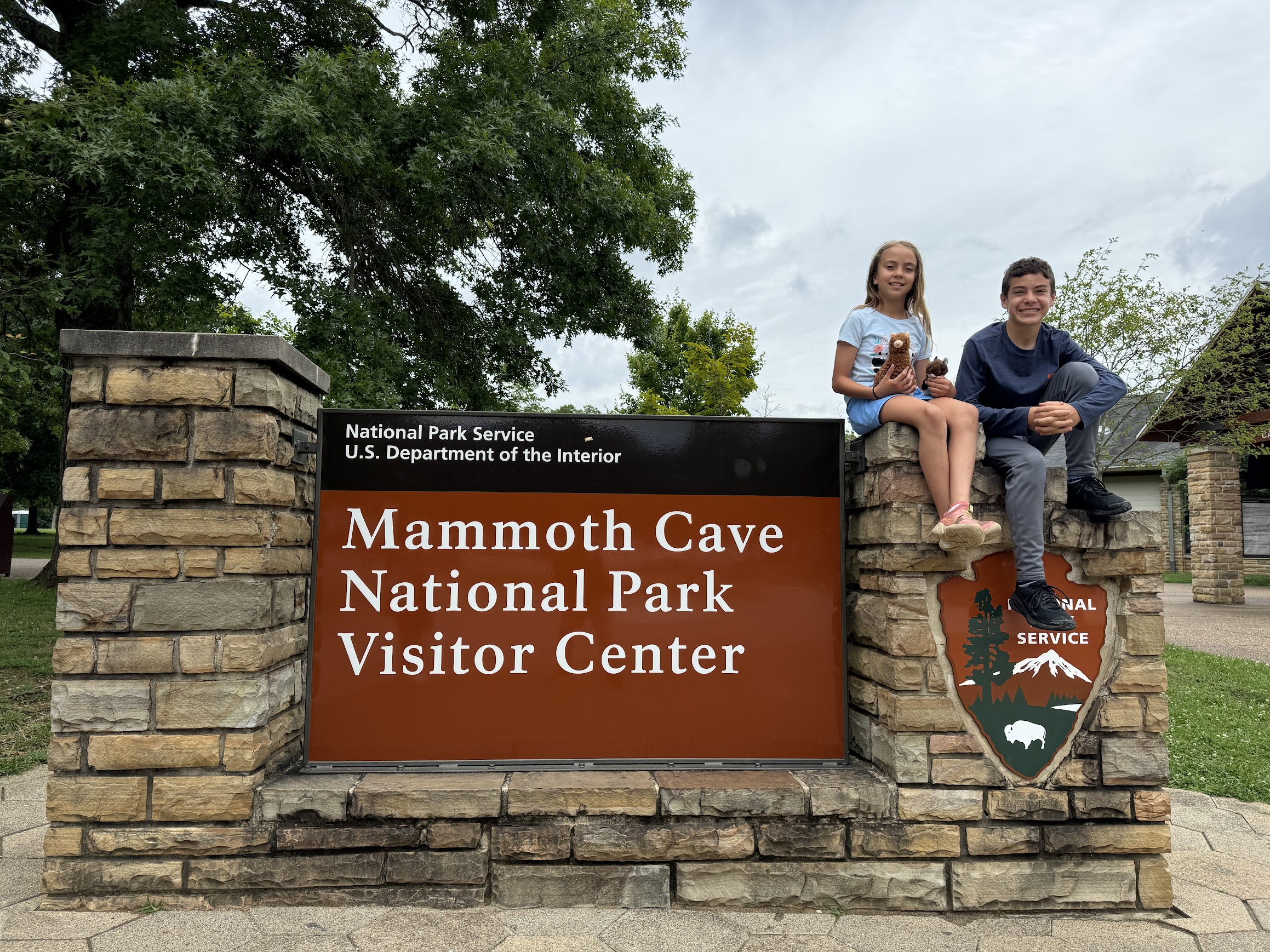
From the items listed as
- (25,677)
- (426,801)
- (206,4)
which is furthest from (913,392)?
(206,4)

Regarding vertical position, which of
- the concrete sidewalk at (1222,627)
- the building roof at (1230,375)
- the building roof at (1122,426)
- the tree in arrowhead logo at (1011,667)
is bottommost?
the concrete sidewalk at (1222,627)

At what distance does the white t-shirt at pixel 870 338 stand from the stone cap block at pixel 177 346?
213cm

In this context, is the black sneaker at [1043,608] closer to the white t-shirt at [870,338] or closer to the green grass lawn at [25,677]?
the white t-shirt at [870,338]

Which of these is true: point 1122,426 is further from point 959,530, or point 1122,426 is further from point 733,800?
point 733,800

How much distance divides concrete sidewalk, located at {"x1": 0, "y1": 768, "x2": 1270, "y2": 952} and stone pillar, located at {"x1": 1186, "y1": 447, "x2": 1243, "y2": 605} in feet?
45.7

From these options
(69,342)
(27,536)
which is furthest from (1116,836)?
(27,536)

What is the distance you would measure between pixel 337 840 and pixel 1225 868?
3402mm

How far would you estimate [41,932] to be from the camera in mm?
2330

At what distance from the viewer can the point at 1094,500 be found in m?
2.73

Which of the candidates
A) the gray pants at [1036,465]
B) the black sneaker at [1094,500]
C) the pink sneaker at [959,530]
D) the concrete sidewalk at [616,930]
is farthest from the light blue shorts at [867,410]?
the concrete sidewalk at [616,930]

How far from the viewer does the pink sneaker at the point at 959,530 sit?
2.43 meters

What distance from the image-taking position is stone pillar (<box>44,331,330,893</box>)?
2551 millimetres

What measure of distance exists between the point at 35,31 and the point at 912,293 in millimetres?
10672

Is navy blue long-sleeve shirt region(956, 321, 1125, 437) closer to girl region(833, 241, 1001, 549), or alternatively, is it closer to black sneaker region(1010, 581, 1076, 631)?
girl region(833, 241, 1001, 549)
